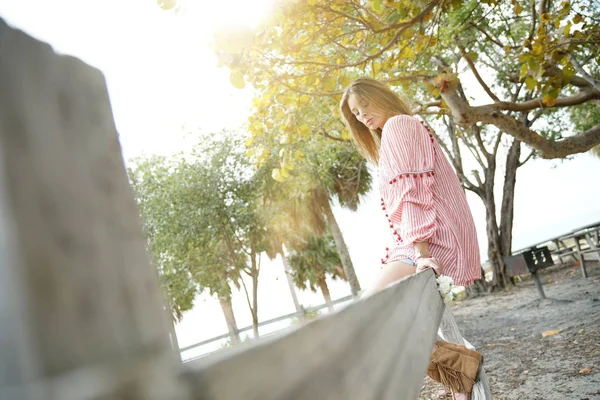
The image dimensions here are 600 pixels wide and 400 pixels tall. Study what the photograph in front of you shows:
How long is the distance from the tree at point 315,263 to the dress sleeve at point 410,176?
30.2 m

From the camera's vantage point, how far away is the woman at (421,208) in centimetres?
230

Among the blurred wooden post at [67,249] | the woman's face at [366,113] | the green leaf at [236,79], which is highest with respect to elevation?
the green leaf at [236,79]

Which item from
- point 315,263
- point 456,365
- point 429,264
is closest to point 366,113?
point 429,264

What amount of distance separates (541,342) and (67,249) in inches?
287

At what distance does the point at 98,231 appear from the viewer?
1.05 ft

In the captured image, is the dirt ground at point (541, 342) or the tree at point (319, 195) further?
the tree at point (319, 195)

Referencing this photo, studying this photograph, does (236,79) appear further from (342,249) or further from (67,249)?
(342,249)

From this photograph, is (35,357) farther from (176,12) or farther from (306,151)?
(306,151)

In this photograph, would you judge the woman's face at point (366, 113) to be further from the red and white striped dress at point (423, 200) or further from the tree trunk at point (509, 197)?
the tree trunk at point (509, 197)

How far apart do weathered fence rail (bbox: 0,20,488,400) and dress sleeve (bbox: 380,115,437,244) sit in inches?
76.5

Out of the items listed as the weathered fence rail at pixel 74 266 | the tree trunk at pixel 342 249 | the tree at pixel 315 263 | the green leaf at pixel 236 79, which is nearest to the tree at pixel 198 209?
the tree trunk at pixel 342 249

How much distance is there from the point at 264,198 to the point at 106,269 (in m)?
23.4

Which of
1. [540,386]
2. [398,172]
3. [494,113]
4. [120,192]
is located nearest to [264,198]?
[494,113]

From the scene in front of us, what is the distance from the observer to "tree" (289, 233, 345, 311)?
3362cm
